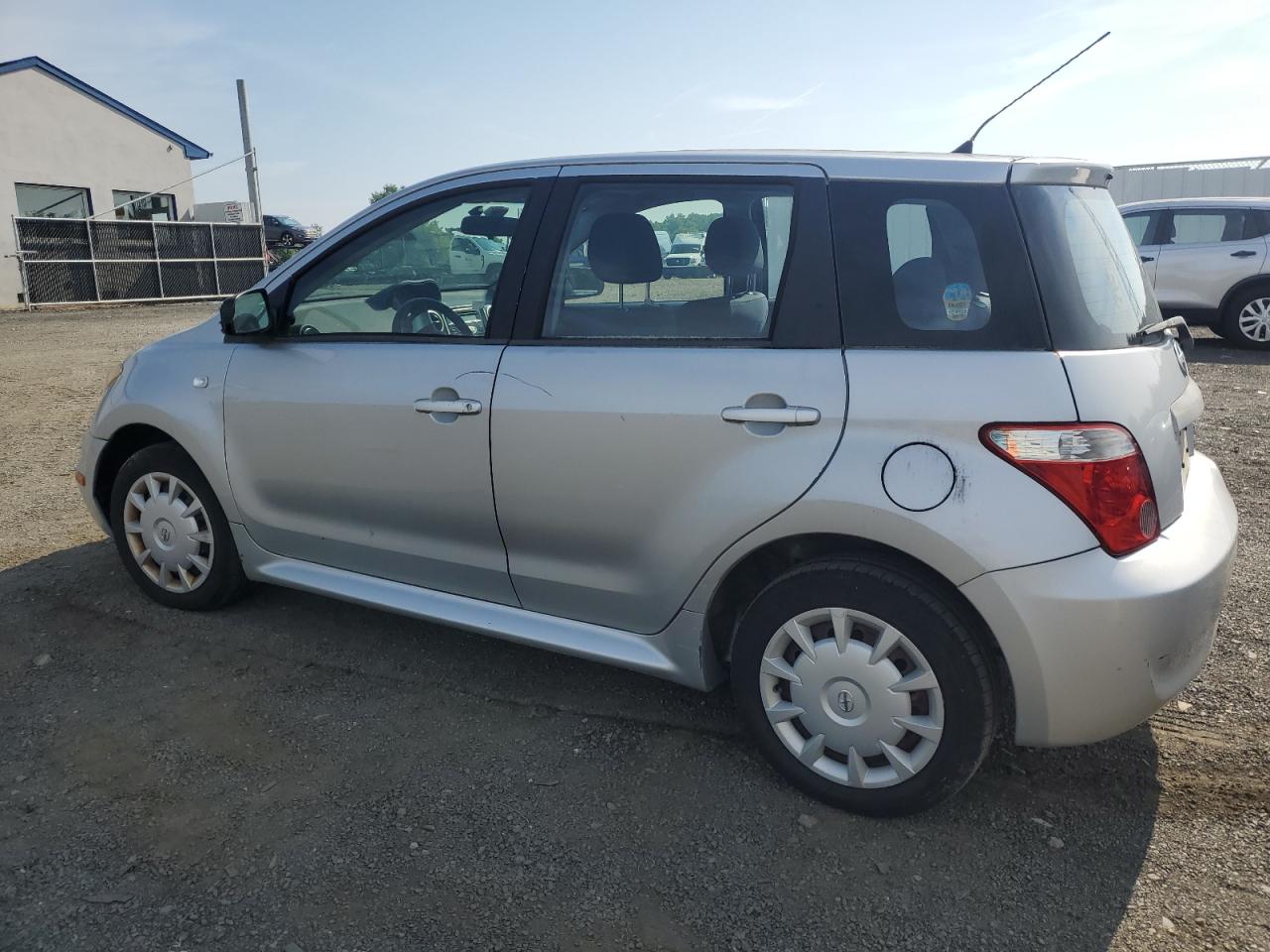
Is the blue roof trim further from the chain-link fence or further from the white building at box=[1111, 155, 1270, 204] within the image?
the white building at box=[1111, 155, 1270, 204]

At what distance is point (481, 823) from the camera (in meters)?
2.81

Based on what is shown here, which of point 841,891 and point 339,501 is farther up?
point 339,501

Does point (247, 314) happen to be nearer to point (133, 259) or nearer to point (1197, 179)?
point (1197, 179)

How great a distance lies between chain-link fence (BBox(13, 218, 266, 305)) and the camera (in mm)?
21234

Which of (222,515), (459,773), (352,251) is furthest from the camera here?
(222,515)

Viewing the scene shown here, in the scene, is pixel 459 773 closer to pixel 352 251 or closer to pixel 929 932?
pixel 929 932

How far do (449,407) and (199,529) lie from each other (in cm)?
151

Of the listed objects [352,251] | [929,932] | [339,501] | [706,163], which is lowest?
[929,932]

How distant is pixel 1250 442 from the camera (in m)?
7.12

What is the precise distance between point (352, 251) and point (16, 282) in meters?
22.0

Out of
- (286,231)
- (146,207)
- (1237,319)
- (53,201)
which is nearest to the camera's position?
(1237,319)

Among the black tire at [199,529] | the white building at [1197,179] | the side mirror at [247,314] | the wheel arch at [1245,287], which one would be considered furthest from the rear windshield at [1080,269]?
the white building at [1197,179]

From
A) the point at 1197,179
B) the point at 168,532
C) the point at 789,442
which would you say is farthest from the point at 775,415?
the point at 1197,179

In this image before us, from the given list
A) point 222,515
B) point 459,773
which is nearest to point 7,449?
point 222,515
